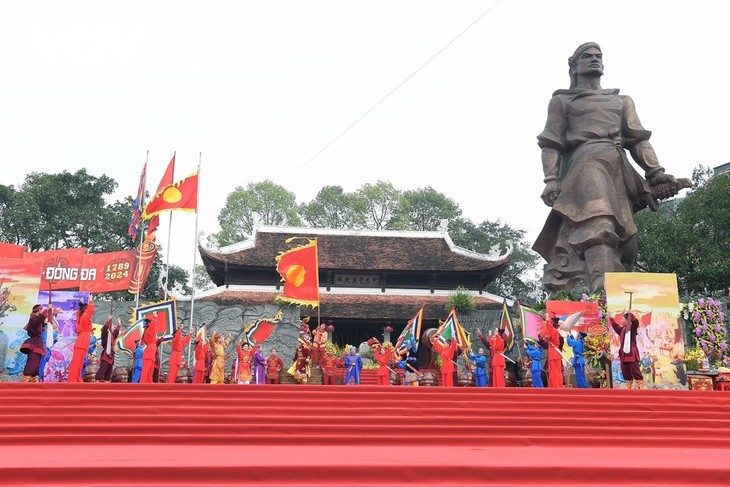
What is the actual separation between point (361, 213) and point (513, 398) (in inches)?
1141

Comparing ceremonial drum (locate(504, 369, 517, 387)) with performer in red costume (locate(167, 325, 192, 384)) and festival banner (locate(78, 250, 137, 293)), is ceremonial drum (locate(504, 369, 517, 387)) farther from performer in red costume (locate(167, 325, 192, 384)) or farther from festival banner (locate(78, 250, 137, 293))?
festival banner (locate(78, 250, 137, 293))

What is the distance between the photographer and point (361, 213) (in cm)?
3650

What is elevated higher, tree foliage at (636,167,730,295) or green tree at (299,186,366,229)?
green tree at (299,186,366,229)

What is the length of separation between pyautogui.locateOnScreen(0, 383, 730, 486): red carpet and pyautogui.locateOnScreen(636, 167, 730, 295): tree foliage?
15509 millimetres

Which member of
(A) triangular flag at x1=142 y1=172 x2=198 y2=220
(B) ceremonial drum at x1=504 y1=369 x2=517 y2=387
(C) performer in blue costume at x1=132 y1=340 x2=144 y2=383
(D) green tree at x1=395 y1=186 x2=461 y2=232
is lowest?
(B) ceremonial drum at x1=504 y1=369 x2=517 y2=387

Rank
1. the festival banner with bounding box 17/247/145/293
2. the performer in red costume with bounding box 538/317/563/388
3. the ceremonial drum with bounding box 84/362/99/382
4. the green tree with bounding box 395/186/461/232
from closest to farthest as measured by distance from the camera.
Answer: the performer in red costume with bounding box 538/317/563/388, the ceremonial drum with bounding box 84/362/99/382, the festival banner with bounding box 17/247/145/293, the green tree with bounding box 395/186/461/232

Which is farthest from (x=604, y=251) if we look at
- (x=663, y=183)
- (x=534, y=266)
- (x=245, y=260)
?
(x=534, y=266)

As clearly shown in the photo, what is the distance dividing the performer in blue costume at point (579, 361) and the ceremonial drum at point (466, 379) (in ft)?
6.70

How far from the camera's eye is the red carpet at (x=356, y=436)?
413cm

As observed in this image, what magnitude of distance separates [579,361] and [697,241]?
47.3 feet

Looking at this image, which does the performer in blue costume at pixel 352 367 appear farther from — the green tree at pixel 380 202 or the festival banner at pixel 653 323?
the green tree at pixel 380 202

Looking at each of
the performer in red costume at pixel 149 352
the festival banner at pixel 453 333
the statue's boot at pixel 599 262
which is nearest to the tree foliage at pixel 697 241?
the statue's boot at pixel 599 262

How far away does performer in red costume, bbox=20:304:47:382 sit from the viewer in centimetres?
934

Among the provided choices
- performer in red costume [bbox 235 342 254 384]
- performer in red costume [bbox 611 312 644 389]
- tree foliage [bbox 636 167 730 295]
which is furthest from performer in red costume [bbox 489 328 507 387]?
tree foliage [bbox 636 167 730 295]
